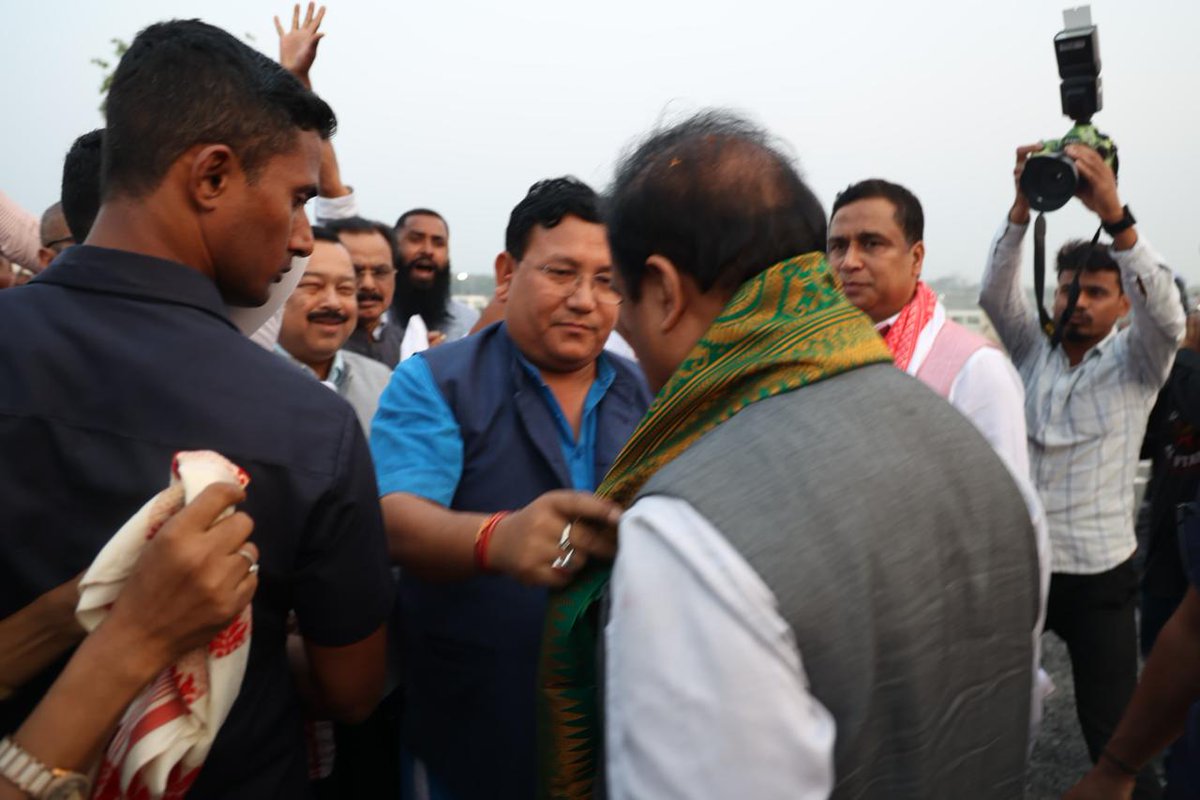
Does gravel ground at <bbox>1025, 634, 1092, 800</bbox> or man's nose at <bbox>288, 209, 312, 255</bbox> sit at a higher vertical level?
man's nose at <bbox>288, 209, 312, 255</bbox>

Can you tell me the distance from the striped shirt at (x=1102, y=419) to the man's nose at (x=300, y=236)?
3147 millimetres

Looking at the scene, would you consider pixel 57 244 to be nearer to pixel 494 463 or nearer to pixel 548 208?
pixel 548 208

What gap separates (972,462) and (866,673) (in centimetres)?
35

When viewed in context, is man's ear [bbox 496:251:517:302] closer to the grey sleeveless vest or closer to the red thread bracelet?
the red thread bracelet

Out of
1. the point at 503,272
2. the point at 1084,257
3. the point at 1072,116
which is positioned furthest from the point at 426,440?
the point at 1084,257

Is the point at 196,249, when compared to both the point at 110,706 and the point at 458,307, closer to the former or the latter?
the point at 110,706

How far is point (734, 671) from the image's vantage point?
962mm

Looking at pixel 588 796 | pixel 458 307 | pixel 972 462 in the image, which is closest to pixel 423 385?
pixel 588 796

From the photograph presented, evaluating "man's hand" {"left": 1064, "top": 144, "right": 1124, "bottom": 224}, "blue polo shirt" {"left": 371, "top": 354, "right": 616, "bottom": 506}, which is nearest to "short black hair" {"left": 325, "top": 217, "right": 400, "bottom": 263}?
"blue polo shirt" {"left": 371, "top": 354, "right": 616, "bottom": 506}

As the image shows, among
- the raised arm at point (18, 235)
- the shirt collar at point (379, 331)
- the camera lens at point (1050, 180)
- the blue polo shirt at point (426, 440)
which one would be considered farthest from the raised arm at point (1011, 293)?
the raised arm at point (18, 235)

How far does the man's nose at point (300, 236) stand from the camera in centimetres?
152

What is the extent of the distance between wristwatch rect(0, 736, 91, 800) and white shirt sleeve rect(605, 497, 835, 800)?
25.0 inches

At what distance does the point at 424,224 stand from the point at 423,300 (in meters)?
0.52

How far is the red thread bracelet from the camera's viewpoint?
5.42 ft
